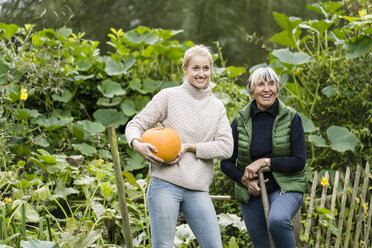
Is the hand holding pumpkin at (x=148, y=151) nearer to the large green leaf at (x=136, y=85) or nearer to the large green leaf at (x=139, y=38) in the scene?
the large green leaf at (x=136, y=85)

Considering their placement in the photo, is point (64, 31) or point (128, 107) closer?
point (64, 31)

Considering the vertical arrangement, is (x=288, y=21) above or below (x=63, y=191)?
above

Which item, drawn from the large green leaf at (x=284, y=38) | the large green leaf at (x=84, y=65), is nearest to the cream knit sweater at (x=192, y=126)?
the large green leaf at (x=284, y=38)

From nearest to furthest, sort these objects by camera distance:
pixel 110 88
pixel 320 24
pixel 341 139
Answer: pixel 341 139
pixel 320 24
pixel 110 88

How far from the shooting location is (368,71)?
369cm

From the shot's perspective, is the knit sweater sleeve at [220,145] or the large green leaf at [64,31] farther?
the large green leaf at [64,31]

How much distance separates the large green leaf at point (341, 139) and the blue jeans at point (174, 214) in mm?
1690

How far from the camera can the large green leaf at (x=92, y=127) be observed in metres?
4.07

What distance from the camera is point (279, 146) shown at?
226 cm

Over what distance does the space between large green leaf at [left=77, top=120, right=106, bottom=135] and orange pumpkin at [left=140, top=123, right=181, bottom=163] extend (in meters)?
2.06

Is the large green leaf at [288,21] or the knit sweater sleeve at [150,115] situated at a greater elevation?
the large green leaf at [288,21]

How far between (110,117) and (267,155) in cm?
237

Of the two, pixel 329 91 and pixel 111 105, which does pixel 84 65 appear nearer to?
pixel 111 105

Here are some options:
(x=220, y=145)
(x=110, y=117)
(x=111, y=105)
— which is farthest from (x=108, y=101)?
(x=220, y=145)
